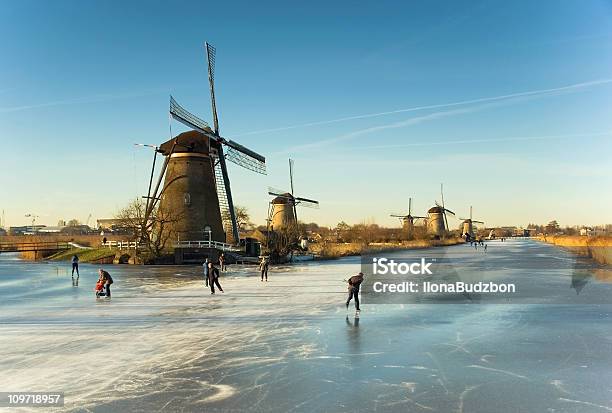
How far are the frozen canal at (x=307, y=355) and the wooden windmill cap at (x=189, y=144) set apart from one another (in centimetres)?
2206

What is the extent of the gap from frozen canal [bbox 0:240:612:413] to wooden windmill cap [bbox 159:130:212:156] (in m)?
22.1

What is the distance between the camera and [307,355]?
8.70m

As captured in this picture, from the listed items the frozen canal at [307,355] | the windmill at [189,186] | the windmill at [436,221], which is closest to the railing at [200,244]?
the windmill at [189,186]

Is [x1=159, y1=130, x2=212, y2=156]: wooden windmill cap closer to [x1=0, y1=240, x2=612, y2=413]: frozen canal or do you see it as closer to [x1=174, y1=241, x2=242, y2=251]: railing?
[x1=174, y1=241, x2=242, y2=251]: railing

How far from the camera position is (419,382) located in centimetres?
712

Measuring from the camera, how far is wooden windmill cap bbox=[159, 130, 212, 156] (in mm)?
36500

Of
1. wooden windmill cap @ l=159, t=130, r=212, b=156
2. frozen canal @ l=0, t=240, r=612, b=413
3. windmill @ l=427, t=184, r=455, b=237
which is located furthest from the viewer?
windmill @ l=427, t=184, r=455, b=237

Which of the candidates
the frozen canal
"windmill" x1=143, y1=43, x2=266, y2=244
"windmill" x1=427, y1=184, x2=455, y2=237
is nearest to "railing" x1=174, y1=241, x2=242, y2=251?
"windmill" x1=143, y1=43, x2=266, y2=244

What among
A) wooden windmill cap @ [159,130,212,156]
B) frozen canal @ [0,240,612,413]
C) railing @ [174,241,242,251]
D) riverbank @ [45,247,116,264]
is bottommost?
frozen canal @ [0,240,612,413]

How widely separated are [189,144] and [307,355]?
3038cm

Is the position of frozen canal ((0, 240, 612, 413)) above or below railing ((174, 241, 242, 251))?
below

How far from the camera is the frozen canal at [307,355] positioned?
6.39m

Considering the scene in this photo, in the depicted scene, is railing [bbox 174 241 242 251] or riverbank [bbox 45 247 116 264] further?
riverbank [bbox 45 247 116 264]

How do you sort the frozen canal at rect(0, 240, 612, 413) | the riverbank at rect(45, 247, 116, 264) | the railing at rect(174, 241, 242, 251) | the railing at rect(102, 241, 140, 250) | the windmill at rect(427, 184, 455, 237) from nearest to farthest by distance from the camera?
1. the frozen canal at rect(0, 240, 612, 413)
2. the railing at rect(174, 241, 242, 251)
3. the railing at rect(102, 241, 140, 250)
4. the riverbank at rect(45, 247, 116, 264)
5. the windmill at rect(427, 184, 455, 237)
